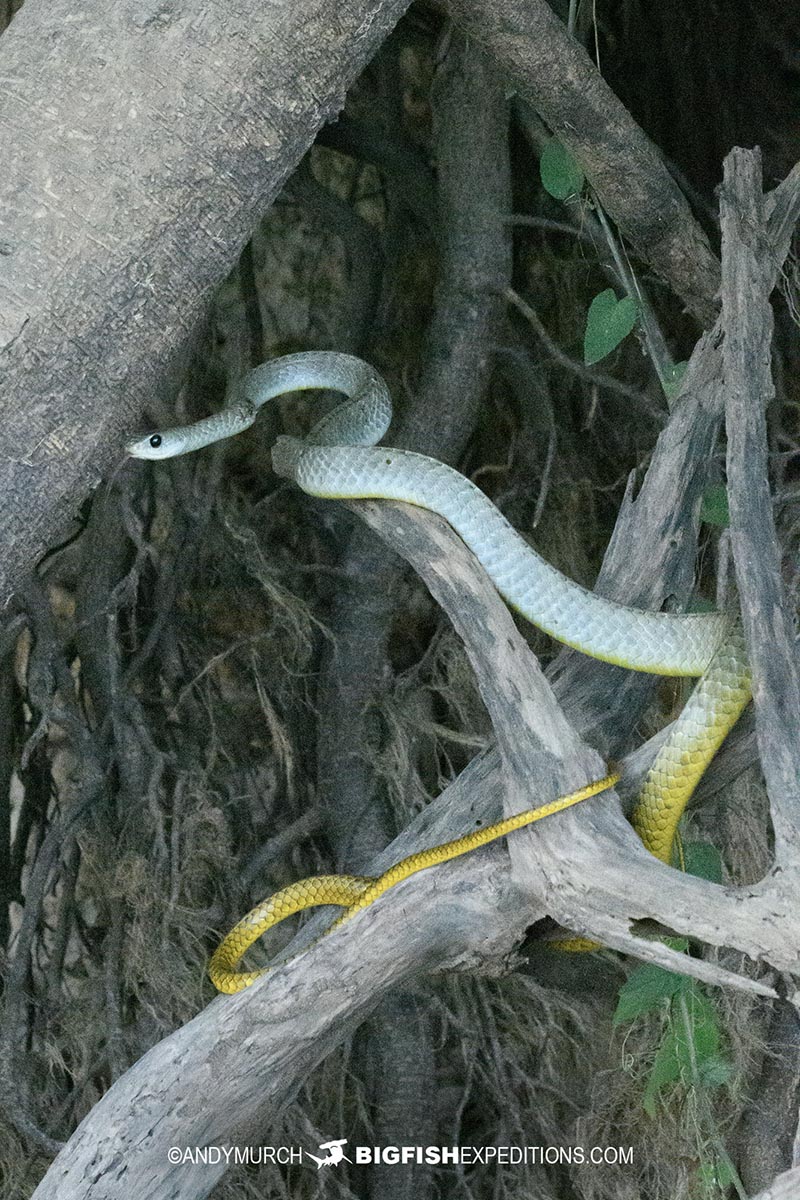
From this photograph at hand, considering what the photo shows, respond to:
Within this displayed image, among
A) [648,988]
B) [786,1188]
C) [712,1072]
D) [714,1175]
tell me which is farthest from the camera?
[714,1175]

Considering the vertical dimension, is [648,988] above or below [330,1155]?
above

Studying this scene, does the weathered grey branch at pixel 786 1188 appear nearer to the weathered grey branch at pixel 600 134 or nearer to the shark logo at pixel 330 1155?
the shark logo at pixel 330 1155

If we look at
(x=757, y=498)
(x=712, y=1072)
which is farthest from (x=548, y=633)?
(x=712, y=1072)

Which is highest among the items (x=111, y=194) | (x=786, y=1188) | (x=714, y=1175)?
(x=111, y=194)

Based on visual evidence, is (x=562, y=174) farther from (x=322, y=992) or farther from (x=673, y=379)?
(x=322, y=992)

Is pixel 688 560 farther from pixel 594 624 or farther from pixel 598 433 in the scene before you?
pixel 598 433

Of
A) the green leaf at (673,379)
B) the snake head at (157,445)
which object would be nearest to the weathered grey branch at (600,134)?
the green leaf at (673,379)
